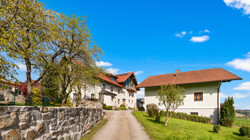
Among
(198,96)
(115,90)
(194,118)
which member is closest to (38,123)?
(194,118)

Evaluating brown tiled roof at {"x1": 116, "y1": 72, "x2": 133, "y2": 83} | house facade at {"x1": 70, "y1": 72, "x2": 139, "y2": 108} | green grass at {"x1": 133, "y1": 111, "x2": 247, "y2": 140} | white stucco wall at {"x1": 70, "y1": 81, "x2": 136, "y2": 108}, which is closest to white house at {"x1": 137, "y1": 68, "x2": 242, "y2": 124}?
green grass at {"x1": 133, "y1": 111, "x2": 247, "y2": 140}

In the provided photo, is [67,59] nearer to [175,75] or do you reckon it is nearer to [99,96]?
[99,96]

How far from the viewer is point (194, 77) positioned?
25.0 m

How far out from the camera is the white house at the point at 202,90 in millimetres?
21641

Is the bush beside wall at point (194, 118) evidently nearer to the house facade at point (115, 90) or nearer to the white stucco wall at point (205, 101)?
the white stucco wall at point (205, 101)

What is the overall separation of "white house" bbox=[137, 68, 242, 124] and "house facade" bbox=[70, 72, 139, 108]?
8922 millimetres

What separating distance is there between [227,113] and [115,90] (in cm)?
2322

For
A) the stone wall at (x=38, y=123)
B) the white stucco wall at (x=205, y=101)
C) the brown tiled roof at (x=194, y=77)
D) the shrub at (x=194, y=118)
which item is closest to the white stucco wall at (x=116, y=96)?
the brown tiled roof at (x=194, y=77)

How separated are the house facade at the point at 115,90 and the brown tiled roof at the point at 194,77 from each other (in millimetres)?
8172

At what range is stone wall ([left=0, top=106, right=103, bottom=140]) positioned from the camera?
3237 mm

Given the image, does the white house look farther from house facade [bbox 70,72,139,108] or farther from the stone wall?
the stone wall

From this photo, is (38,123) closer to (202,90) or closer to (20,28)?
(20,28)

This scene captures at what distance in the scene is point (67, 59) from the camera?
49.5ft

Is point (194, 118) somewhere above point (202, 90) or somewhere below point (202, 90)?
below
